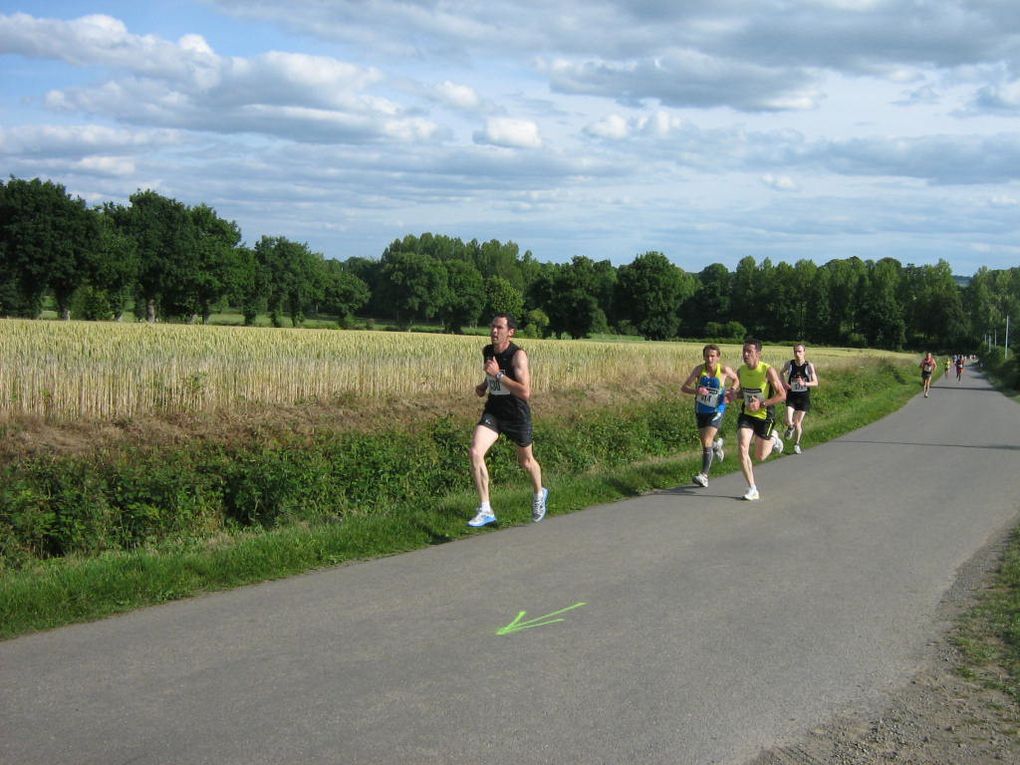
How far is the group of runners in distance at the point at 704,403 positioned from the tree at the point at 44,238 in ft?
191

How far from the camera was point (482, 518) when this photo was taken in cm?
902

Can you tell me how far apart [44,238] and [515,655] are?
219 ft

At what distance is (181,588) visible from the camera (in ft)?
22.2

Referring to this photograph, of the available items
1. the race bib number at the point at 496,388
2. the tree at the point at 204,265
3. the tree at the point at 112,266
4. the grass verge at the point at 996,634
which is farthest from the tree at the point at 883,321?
the grass verge at the point at 996,634

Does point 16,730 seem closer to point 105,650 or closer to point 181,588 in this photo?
point 105,650

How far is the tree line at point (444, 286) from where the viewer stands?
218ft

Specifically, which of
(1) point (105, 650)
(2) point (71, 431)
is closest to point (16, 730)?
(1) point (105, 650)

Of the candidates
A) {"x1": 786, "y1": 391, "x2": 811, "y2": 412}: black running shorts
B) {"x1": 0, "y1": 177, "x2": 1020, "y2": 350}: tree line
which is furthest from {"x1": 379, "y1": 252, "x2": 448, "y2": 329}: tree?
{"x1": 786, "y1": 391, "x2": 811, "y2": 412}: black running shorts

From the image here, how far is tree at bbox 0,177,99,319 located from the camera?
63219 mm

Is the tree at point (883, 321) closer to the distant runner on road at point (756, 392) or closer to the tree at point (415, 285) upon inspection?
the tree at point (415, 285)

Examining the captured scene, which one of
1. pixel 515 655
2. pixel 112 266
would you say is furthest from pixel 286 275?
pixel 515 655

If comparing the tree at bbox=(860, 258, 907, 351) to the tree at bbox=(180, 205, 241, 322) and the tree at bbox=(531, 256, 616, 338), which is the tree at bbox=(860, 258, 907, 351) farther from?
the tree at bbox=(180, 205, 241, 322)

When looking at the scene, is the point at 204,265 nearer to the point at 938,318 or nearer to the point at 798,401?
the point at 798,401

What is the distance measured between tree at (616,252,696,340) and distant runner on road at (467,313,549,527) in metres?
98.8
